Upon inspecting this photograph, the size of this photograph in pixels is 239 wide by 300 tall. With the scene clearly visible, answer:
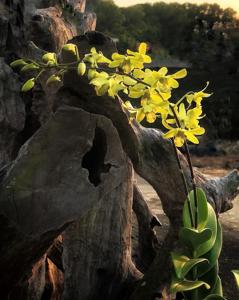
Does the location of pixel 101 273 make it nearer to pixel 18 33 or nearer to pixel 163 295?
pixel 163 295

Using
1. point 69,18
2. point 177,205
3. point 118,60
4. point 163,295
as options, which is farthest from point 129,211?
point 69,18

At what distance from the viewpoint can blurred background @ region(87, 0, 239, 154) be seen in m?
25.2

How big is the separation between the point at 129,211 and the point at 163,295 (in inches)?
21.1

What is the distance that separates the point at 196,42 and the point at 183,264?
32.1m

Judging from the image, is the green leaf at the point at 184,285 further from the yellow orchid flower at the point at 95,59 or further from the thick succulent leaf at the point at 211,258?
the yellow orchid flower at the point at 95,59

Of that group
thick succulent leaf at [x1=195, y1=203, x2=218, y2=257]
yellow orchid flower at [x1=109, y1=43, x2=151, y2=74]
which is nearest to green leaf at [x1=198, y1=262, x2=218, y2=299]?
thick succulent leaf at [x1=195, y1=203, x2=218, y2=257]

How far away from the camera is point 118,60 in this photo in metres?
2.18

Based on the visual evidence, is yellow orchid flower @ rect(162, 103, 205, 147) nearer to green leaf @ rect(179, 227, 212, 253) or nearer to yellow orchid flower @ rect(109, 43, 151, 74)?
yellow orchid flower @ rect(109, 43, 151, 74)

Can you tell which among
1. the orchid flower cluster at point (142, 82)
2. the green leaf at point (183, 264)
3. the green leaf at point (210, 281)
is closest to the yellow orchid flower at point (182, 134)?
the orchid flower cluster at point (142, 82)

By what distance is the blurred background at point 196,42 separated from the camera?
2524 centimetres

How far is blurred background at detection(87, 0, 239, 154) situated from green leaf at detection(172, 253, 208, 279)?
16417mm

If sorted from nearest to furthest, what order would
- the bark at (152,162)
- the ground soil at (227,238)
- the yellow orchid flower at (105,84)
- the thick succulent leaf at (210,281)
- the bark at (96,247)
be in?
1. the yellow orchid flower at (105,84)
2. the thick succulent leaf at (210,281)
3. the bark at (152,162)
4. the bark at (96,247)
5. the ground soil at (227,238)

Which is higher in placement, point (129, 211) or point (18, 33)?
point (18, 33)

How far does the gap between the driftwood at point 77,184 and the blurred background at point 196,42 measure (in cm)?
1502
